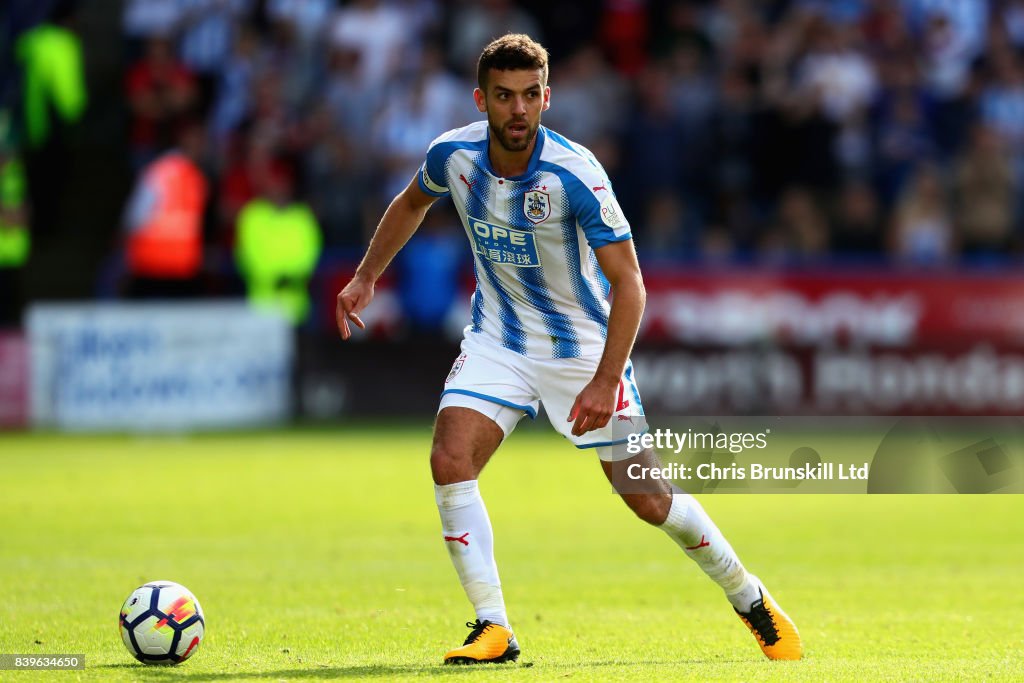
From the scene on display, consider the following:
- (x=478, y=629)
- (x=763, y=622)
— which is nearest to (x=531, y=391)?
(x=478, y=629)

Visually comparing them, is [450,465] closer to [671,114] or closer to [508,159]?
[508,159]

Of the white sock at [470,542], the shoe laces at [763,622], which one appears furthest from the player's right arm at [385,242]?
the shoe laces at [763,622]

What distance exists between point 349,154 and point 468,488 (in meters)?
13.6

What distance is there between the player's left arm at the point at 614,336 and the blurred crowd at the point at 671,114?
1206 centimetres

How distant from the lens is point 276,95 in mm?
20297

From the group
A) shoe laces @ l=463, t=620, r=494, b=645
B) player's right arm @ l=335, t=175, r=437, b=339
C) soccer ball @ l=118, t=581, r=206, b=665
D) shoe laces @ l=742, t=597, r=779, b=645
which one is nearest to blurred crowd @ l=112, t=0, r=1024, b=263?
player's right arm @ l=335, t=175, r=437, b=339

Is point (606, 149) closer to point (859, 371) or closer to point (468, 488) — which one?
point (859, 371)

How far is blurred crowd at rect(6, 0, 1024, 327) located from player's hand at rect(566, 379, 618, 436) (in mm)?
12230

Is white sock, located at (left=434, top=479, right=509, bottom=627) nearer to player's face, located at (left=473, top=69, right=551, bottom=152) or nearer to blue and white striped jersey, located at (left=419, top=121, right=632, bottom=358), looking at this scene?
blue and white striped jersey, located at (left=419, top=121, right=632, bottom=358)

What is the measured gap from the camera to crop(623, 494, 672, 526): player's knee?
673cm

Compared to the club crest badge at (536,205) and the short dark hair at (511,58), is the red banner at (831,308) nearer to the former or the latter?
the club crest badge at (536,205)

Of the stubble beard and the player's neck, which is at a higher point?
the stubble beard

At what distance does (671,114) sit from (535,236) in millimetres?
13616

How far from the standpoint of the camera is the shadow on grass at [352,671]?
611cm
